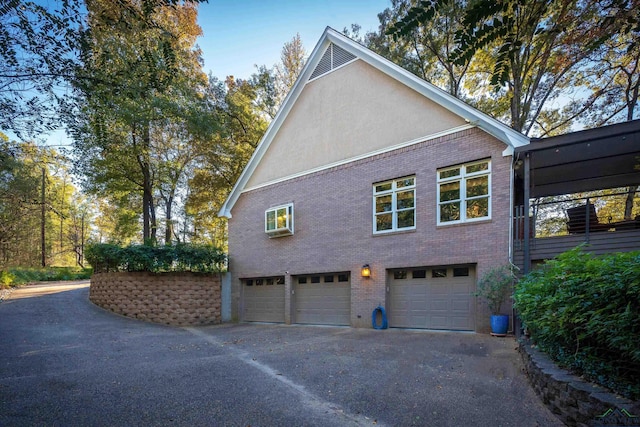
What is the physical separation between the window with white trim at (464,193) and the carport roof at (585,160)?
975 mm

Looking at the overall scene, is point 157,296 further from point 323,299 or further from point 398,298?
point 398,298

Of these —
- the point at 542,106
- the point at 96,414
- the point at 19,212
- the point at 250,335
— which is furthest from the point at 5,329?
the point at 542,106

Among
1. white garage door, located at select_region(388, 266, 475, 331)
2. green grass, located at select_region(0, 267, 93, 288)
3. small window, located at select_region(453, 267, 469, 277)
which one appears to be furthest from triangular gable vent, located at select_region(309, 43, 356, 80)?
green grass, located at select_region(0, 267, 93, 288)

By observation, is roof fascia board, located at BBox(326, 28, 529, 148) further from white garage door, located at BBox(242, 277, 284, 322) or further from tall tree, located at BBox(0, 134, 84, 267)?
tall tree, located at BBox(0, 134, 84, 267)

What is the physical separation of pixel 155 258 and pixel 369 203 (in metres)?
8.27

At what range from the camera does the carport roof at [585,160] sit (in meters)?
7.30

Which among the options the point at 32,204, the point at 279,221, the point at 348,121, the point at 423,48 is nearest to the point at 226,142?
the point at 279,221

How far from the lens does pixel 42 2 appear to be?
Result: 4238 millimetres

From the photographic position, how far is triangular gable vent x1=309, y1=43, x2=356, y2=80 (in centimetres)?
1193

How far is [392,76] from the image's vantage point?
416 inches

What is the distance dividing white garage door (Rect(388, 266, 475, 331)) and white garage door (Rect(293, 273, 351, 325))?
67.2 inches

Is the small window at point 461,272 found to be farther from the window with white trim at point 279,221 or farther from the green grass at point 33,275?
the green grass at point 33,275

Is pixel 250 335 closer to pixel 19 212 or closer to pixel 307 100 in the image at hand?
pixel 307 100

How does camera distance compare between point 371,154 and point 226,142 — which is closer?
point 371,154
